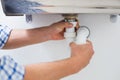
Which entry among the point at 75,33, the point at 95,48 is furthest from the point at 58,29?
the point at 95,48

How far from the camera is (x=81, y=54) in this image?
614 millimetres

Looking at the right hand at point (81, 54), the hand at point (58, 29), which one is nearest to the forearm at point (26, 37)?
the hand at point (58, 29)

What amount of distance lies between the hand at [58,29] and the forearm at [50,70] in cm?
13

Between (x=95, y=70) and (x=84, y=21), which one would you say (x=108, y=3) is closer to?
(x=84, y=21)

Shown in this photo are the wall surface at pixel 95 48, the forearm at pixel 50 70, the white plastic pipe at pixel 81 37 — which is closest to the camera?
the forearm at pixel 50 70

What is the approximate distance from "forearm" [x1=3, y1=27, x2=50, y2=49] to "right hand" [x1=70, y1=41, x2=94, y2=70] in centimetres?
13

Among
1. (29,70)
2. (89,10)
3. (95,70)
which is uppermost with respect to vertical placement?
(89,10)

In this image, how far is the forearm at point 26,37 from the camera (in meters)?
0.73

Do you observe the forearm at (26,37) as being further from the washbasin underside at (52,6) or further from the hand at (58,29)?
the washbasin underside at (52,6)

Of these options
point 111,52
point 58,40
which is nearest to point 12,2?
point 58,40

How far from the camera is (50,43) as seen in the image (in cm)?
80

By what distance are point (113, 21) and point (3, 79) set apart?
1.41 feet

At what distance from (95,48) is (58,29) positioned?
17cm

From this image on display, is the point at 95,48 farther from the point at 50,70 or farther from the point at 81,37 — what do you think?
the point at 50,70
